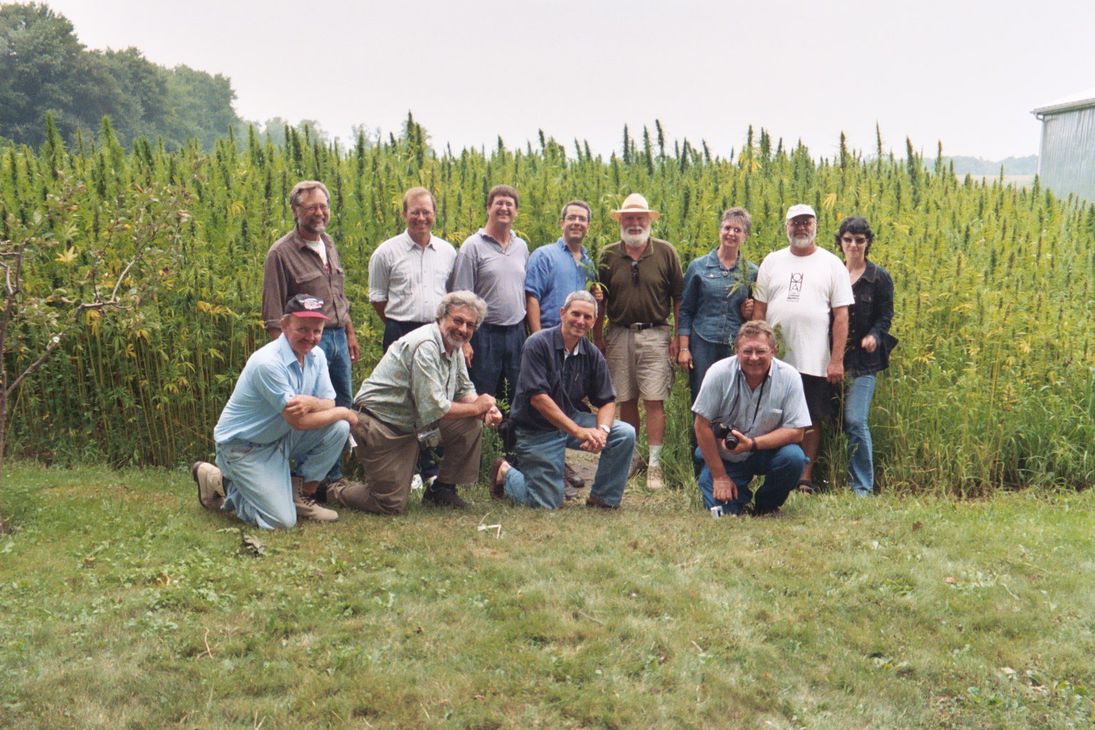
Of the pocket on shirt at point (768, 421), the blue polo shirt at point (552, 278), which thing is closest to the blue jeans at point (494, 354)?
the blue polo shirt at point (552, 278)

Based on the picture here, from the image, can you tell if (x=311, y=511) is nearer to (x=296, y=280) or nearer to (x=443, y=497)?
(x=443, y=497)

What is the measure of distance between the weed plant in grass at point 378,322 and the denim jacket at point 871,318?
45 cm

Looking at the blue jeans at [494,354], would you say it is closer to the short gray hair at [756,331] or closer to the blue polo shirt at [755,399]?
the blue polo shirt at [755,399]

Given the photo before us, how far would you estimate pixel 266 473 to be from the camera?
209 inches

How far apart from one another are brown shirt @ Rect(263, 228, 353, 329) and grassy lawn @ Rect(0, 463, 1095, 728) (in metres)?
1.19

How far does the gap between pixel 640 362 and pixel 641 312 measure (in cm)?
33

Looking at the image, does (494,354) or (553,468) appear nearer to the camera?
(553,468)

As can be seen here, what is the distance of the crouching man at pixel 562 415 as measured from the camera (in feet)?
18.5

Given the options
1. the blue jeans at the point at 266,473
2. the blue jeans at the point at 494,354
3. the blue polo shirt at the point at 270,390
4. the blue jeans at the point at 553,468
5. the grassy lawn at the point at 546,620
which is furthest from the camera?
the blue jeans at the point at 494,354

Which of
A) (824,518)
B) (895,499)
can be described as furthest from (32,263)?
(895,499)

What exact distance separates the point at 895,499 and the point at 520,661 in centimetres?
336

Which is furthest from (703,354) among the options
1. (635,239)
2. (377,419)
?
(377,419)

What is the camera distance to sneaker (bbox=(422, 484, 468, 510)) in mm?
5934

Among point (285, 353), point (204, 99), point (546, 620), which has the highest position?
point (204, 99)
